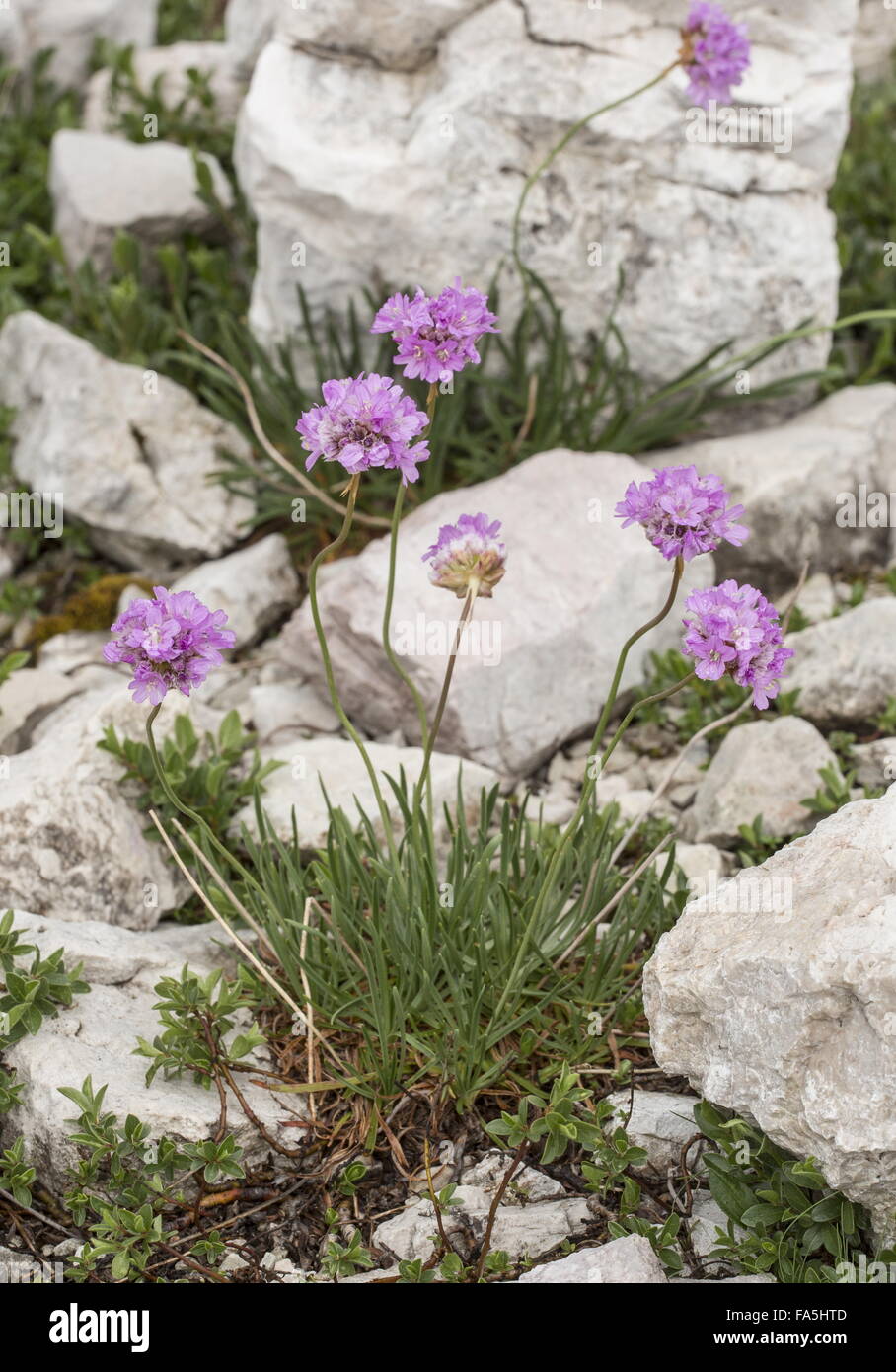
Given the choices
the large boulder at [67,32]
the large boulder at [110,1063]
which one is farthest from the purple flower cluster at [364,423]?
the large boulder at [67,32]

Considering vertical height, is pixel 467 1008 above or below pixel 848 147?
below

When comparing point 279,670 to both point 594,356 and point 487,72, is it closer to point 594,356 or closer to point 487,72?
point 594,356

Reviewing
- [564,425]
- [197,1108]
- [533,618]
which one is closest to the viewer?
[197,1108]

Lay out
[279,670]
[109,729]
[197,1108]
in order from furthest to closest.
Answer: [279,670]
[109,729]
[197,1108]

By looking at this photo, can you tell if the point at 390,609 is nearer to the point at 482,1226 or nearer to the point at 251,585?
the point at 482,1226

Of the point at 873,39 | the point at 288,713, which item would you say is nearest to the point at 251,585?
the point at 288,713
